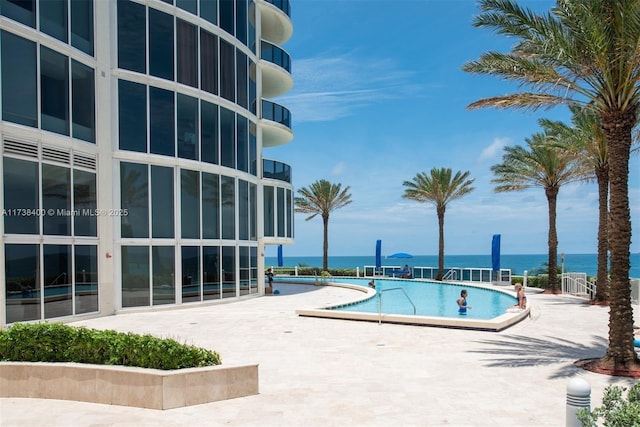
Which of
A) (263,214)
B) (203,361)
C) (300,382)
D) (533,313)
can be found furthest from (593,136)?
(203,361)

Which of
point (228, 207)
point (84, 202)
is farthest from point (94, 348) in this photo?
point (228, 207)

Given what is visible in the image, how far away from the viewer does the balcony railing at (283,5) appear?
96.5ft

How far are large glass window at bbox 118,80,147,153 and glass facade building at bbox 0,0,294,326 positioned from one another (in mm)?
43

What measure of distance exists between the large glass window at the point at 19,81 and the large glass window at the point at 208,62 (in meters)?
7.81

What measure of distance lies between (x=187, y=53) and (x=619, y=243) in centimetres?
1834

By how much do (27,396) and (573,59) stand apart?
12918mm

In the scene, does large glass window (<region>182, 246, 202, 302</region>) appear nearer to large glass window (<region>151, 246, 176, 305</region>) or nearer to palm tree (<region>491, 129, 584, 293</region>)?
large glass window (<region>151, 246, 176, 305</region>)

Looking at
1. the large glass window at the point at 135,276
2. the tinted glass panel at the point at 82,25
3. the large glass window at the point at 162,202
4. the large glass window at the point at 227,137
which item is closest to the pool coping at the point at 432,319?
the large glass window at the point at 135,276

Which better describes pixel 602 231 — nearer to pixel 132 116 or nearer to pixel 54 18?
pixel 132 116

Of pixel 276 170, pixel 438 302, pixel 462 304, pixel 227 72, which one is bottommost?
pixel 438 302

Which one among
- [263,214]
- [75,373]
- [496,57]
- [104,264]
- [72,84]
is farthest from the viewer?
[263,214]

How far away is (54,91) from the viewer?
16875mm

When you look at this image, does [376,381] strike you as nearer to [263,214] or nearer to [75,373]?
[75,373]

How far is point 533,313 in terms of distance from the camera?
773 inches
